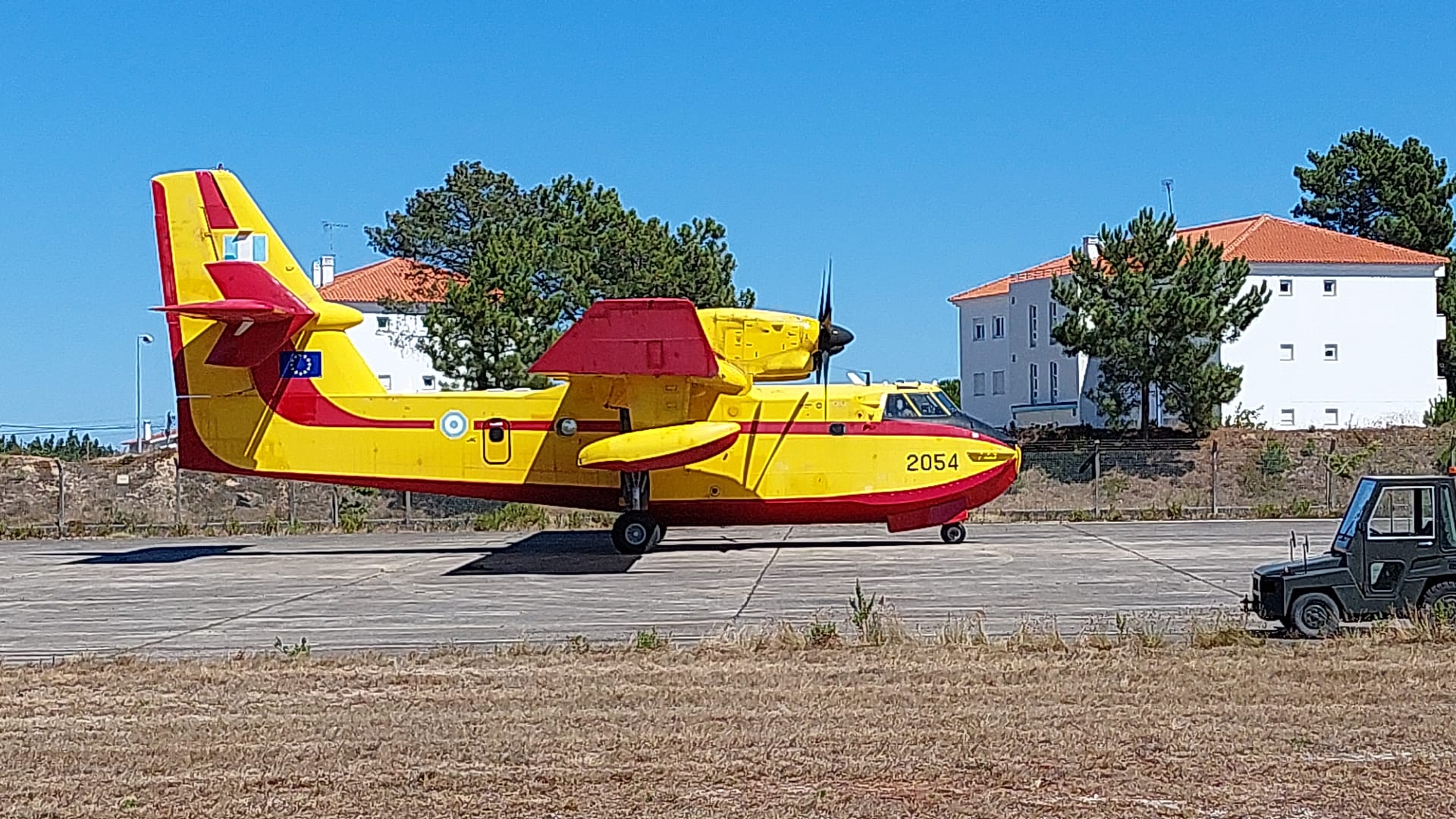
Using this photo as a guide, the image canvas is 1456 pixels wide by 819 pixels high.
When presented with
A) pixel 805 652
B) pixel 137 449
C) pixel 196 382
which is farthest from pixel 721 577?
pixel 137 449

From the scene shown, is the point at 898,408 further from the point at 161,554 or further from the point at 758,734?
the point at 758,734

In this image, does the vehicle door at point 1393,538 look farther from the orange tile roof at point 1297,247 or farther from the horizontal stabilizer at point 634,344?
the orange tile roof at point 1297,247

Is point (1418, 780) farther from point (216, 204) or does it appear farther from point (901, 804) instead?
point (216, 204)

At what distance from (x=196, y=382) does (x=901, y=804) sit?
→ 23231 mm

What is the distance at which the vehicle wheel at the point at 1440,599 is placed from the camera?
45.9 ft

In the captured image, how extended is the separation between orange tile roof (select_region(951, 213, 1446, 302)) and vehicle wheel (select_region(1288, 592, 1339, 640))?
50.5m

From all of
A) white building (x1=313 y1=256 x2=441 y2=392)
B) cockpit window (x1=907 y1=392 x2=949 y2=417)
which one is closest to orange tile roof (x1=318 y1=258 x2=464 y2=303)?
white building (x1=313 y1=256 x2=441 y2=392)

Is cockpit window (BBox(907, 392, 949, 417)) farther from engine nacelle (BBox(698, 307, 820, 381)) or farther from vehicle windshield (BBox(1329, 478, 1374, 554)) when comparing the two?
vehicle windshield (BBox(1329, 478, 1374, 554))

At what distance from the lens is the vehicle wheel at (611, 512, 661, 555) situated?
2803cm

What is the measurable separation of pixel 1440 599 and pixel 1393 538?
2.20 ft

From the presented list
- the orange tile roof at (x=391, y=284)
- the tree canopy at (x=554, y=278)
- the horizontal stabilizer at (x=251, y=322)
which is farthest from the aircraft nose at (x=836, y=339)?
the orange tile roof at (x=391, y=284)

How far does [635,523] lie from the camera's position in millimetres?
28078

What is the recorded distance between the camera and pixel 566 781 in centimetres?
827

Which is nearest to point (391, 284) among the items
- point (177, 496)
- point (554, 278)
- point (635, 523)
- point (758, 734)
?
point (554, 278)
